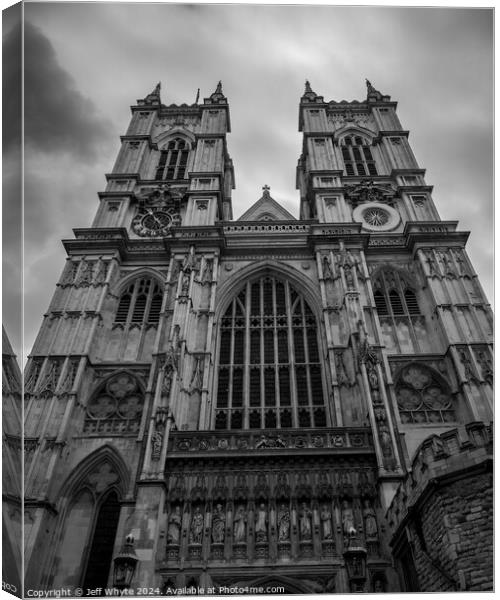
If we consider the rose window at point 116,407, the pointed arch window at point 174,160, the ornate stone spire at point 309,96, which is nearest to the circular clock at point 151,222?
the pointed arch window at point 174,160

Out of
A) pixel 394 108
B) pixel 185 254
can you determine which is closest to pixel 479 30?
pixel 185 254

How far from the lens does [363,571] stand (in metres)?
12.1

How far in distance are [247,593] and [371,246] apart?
1795 cm

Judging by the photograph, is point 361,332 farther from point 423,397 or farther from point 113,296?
point 113,296

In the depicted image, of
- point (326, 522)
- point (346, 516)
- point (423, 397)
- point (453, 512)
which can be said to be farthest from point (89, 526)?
point (423, 397)

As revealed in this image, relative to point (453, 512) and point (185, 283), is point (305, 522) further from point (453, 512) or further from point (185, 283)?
point (185, 283)

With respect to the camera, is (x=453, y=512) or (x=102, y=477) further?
(x=102, y=477)

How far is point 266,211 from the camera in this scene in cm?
3038

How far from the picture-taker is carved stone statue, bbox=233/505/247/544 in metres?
14.4

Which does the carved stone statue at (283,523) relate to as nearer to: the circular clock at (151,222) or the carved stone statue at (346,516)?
the carved stone statue at (346,516)

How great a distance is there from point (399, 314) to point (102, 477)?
1389 centimetres

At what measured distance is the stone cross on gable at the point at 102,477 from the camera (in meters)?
17.4

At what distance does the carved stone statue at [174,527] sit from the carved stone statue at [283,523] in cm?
284

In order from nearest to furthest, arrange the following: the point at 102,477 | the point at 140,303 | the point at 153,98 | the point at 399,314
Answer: the point at 102,477
the point at 399,314
the point at 140,303
the point at 153,98
